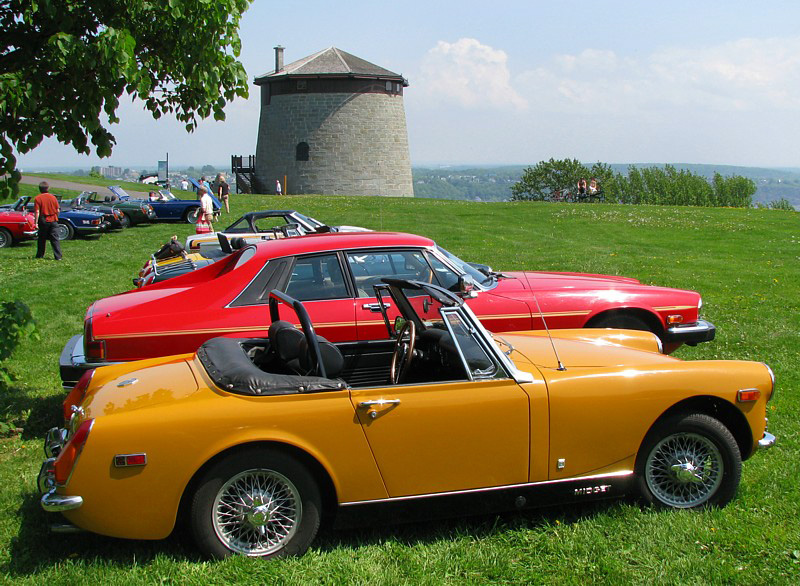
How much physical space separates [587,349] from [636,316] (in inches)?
99.3

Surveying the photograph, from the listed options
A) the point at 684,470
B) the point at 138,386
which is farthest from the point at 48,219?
the point at 684,470

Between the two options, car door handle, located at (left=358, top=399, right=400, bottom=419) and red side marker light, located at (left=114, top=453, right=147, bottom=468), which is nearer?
red side marker light, located at (left=114, top=453, right=147, bottom=468)

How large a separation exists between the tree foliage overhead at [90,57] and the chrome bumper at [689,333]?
15.8ft

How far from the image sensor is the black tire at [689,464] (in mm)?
4609

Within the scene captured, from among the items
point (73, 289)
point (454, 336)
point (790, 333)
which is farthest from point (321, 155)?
point (454, 336)

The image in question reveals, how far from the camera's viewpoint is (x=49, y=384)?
25.9ft

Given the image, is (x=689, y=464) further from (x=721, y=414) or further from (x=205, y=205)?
(x=205, y=205)

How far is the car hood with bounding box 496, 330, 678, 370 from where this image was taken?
4.82 metres

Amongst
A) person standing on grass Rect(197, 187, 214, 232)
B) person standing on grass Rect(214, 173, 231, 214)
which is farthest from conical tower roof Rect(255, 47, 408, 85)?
person standing on grass Rect(197, 187, 214, 232)

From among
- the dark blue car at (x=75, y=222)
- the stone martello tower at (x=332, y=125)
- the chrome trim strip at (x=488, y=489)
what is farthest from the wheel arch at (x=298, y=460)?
the stone martello tower at (x=332, y=125)

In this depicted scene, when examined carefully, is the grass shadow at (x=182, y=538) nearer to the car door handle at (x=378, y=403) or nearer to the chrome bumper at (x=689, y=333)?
the car door handle at (x=378, y=403)

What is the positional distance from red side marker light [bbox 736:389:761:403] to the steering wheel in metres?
1.97

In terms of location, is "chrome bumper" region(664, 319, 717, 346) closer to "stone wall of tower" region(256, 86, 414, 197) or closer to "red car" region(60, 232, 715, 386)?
"red car" region(60, 232, 715, 386)

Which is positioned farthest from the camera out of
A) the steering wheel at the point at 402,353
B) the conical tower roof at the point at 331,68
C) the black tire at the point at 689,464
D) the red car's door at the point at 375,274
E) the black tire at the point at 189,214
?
the conical tower roof at the point at 331,68
